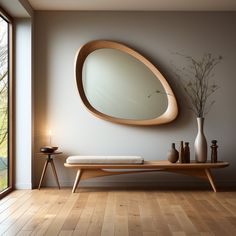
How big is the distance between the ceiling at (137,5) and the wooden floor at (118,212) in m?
2.55

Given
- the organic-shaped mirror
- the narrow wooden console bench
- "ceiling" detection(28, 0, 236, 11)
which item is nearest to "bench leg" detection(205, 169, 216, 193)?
the narrow wooden console bench

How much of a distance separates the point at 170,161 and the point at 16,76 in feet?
8.01

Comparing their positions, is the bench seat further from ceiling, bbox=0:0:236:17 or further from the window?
ceiling, bbox=0:0:236:17

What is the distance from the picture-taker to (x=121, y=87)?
623cm

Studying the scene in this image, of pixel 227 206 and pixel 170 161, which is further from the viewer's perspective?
pixel 170 161

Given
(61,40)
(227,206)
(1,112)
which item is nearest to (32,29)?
(61,40)

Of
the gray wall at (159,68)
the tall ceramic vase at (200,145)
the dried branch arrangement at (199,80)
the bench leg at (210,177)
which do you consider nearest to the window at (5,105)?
the gray wall at (159,68)

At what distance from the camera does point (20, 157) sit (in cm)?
600

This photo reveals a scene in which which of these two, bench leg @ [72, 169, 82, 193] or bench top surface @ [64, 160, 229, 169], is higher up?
bench top surface @ [64, 160, 229, 169]

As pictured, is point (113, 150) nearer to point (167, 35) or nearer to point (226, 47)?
point (167, 35)

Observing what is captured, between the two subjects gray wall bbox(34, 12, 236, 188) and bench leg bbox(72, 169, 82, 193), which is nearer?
bench leg bbox(72, 169, 82, 193)

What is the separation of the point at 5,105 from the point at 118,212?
2.32 metres

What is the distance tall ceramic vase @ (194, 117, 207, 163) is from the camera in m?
5.76

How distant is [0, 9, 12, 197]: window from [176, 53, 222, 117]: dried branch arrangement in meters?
2.43
